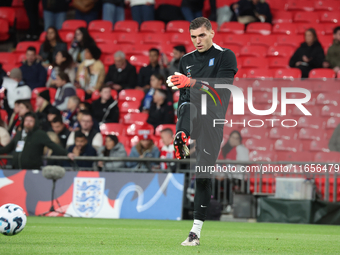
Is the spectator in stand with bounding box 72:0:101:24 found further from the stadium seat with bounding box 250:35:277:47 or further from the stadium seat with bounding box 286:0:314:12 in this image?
the stadium seat with bounding box 286:0:314:12

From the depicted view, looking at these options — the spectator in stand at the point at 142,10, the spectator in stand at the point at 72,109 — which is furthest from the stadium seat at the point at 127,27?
the spectator in stand at the point at 72,109

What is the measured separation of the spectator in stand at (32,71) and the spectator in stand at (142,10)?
3.53m

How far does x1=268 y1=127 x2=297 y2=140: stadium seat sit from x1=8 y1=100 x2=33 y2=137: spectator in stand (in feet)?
18.2

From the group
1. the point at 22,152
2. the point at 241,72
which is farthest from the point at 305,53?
the point at 22,152

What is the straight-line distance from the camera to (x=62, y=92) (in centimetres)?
1339

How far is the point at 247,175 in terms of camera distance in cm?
1080

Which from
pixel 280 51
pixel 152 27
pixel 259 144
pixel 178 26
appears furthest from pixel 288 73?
pixel 152 27

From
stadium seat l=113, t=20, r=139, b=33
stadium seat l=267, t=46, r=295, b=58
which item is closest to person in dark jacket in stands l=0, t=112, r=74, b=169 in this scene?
stadium seat l=113, t=20, r=139, b=33

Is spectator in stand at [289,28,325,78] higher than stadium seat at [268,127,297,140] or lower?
higher

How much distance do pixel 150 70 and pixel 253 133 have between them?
3224mm

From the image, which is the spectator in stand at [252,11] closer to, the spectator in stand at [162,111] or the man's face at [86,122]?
the spectator in stand at [162,111]

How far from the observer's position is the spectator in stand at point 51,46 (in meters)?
14.8

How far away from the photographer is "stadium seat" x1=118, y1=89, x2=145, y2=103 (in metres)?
13.6

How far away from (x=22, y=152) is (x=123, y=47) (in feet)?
19.1
